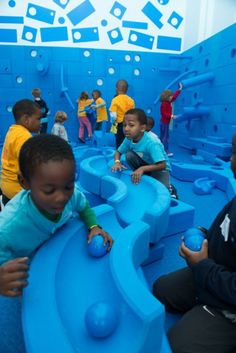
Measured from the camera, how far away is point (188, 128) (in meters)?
5.86

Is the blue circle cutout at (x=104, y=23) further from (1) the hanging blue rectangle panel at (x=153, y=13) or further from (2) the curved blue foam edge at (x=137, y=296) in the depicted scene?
(2) the curved blue foam edge at (x=137, y=296)

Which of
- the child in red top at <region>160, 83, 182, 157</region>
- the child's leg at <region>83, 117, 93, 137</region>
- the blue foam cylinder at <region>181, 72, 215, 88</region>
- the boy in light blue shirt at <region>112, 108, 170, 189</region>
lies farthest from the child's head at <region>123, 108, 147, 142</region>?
the child's leg at <region>83, 117, 93, 137</region>

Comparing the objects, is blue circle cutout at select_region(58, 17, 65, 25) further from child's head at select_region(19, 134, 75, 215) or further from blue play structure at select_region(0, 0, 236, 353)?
child's head at select_region(19, 134, 75, 215)

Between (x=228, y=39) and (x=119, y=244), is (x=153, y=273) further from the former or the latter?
(x=228, y=39)

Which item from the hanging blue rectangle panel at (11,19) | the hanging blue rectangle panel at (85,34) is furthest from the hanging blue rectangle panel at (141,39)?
the hanging blue rectangle panel at (11,19)

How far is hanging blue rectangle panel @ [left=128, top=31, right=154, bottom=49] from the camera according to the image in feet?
23.0

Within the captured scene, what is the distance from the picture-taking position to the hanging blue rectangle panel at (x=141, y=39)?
7.02m

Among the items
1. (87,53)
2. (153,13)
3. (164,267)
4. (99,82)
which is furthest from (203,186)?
(153,13)

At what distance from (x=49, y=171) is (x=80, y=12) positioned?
23.1 feet

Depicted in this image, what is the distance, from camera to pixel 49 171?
898mm

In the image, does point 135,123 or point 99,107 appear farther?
point 99,107

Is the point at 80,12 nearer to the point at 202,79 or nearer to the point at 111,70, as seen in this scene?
the point at 111,70

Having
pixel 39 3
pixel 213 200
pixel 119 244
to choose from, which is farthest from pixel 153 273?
pixel 39 3

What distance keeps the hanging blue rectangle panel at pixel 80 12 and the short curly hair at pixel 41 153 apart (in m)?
6.79
